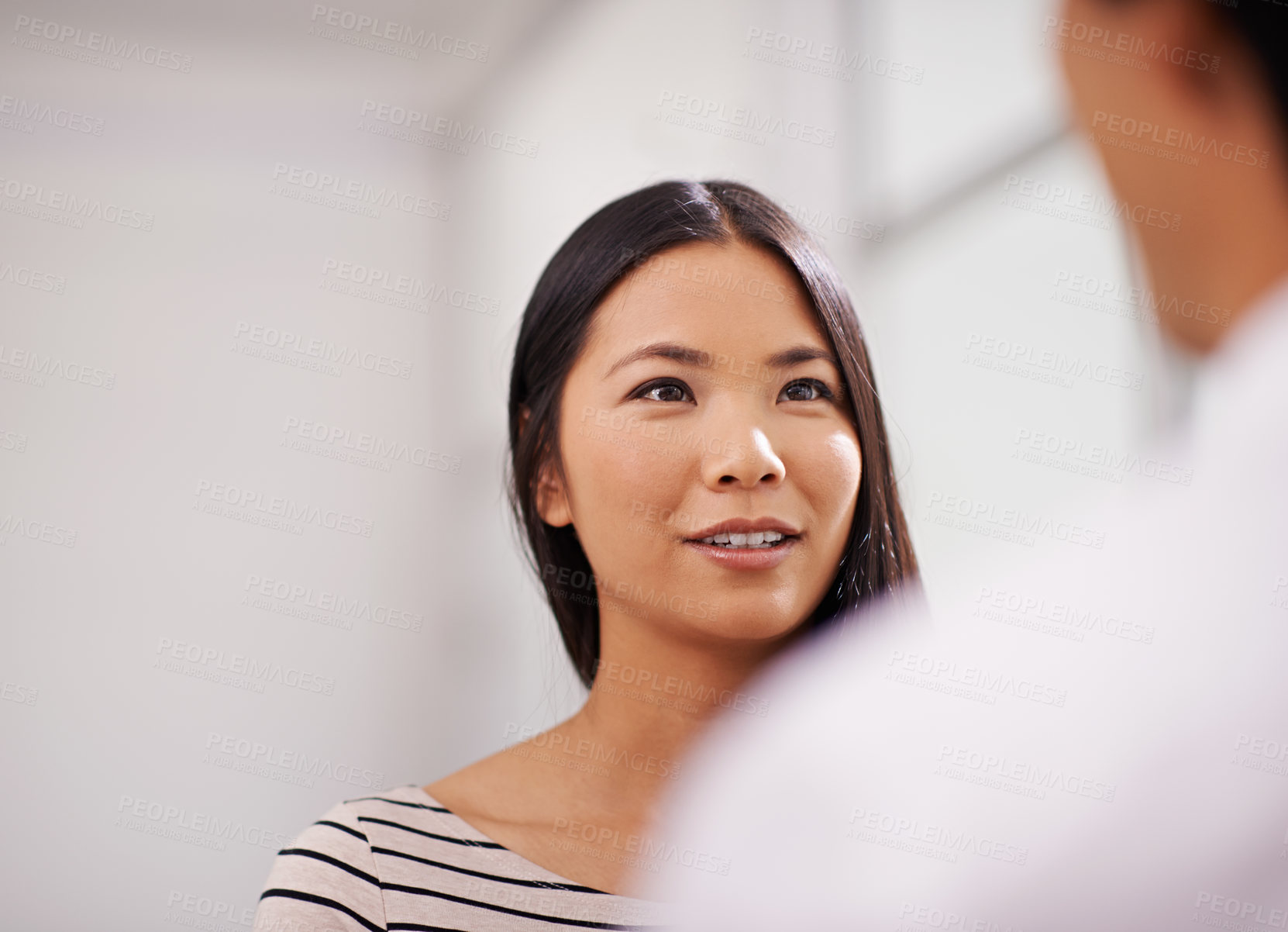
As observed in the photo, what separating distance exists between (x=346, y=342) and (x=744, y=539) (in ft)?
4.49

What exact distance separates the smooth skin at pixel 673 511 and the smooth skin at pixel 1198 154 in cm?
61

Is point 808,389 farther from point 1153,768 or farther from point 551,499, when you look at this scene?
point 1153,768

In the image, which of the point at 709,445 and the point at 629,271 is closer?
the point at 709,445

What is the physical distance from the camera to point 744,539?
3.88ft

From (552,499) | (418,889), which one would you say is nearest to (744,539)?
(552,499)

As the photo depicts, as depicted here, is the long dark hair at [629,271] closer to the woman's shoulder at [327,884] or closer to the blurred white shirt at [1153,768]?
the blurred white shirt at [1153,768]

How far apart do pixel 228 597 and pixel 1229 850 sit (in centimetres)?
190

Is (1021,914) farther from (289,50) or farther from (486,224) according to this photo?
(289,50)

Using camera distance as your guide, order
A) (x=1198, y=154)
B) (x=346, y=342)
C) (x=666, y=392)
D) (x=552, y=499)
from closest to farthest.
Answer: (x=1198, y=154)
(x=666, y=392)
(x=552, y=499)
(x=346, y=342)

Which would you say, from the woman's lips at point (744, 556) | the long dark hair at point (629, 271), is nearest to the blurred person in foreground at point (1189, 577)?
the woman's lips at point (744, 556)

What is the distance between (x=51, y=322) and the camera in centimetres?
196

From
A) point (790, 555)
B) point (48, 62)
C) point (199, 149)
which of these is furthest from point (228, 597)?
point (790, 555)

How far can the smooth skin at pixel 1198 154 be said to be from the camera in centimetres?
56

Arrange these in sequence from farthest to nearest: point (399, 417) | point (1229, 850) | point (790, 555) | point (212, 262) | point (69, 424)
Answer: point (399, 417) < point (212, 262) < point (69, 424) < point (790, 555) < point (1229, 850)
